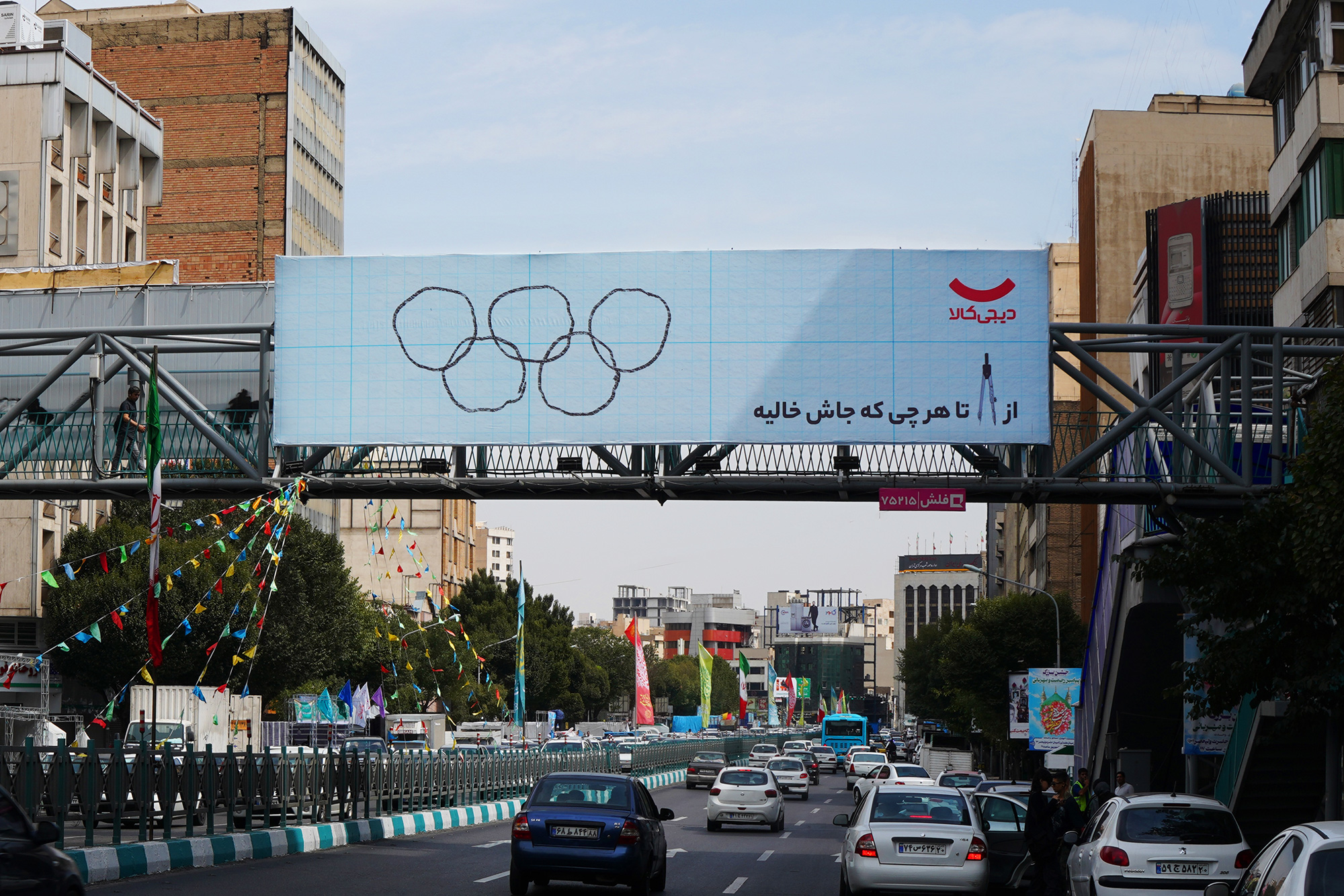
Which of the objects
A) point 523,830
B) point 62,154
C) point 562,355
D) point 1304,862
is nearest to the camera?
point 1304,862

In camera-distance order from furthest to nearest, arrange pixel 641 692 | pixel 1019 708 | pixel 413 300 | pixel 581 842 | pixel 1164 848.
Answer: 1. pixel 641 692
2. pixel 1019 708
3. pixel 413 300
4. pixel 581 842
5. pixel 1164 848

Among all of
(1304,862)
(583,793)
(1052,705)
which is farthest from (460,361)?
(1052,705)

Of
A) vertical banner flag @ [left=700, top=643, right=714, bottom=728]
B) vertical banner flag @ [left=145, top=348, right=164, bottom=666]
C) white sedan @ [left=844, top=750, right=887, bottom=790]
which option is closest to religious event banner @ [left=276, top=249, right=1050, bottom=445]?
vertical banner flag @ [left=145, top=348, right=164, bottom=666]

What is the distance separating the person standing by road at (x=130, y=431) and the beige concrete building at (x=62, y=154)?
4446cm

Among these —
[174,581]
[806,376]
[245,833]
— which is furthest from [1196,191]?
[245,833]

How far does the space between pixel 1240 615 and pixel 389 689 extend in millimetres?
69559

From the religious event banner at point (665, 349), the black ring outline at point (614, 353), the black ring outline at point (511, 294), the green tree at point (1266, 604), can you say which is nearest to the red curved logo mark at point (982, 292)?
the religious event banner at point (665, 349)

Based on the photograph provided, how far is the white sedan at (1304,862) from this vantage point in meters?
8.80

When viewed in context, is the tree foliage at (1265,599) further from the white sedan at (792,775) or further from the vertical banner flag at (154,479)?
the white sedan at (792,775)

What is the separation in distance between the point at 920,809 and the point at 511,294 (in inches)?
359

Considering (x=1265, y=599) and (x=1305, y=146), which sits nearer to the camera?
(x=1265, y=599)

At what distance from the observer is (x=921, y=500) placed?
2023cm

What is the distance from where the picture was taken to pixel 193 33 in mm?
92188

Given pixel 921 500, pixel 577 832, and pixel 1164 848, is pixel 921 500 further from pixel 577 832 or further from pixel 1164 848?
pixel 1164 848
